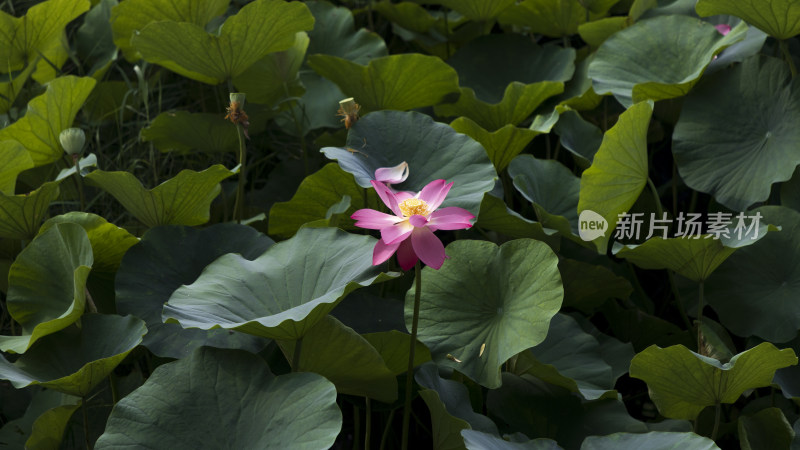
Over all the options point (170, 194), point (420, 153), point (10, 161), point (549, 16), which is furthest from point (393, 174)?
point (549, 16)

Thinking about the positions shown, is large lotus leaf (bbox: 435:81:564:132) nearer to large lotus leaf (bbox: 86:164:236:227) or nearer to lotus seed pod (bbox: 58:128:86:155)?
large lotus leaf (bbox: 86:164:236:227)

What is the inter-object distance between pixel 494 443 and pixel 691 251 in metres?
0.41

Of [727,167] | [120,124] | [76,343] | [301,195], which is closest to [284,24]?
[301,195]

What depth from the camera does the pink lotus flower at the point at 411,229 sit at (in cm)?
78

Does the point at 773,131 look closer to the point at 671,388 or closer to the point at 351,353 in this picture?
the point at 671,388

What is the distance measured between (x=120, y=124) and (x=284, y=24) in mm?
453

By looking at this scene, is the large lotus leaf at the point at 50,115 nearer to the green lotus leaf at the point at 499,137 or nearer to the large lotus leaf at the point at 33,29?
the large lotus leaf at the point at 33,29

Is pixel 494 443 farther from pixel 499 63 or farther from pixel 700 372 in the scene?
pixel 499 63

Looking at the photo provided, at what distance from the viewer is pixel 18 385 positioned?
860mm

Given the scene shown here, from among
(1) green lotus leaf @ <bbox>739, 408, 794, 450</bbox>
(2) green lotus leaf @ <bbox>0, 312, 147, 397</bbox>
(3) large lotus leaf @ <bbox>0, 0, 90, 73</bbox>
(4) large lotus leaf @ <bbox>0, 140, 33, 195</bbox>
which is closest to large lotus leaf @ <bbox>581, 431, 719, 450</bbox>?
(1) green lotus leaf @ <bbox>739, 408, 794, 450</bbox>

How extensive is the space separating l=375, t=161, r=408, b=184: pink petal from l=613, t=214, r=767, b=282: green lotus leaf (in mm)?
309

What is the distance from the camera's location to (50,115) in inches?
47.8

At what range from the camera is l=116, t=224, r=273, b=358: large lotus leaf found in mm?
958

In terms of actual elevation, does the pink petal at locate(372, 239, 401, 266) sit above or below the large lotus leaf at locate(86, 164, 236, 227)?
above
